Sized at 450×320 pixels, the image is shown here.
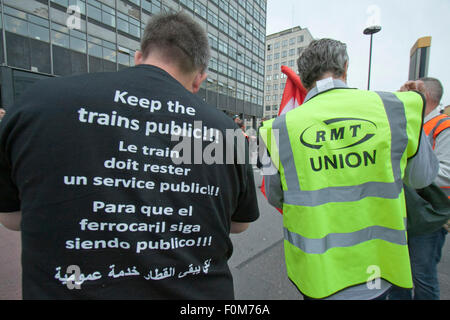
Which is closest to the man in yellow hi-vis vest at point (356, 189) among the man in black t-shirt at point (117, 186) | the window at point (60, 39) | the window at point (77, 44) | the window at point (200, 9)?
the man in black t-shirt at point (117, 186)

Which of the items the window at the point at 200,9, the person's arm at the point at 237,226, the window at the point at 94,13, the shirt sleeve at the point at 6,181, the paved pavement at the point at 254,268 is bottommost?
the paved pavement at the point at 254,268

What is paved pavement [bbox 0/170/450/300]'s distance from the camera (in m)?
2.28

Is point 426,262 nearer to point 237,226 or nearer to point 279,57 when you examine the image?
point 237,226

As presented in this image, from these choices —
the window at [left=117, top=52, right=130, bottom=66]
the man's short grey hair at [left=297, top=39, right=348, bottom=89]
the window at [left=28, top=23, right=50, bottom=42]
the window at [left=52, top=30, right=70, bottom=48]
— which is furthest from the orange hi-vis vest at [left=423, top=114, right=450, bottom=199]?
the window at [left=117, top=52, right=130, bottom=66]

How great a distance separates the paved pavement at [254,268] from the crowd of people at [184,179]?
1.40m

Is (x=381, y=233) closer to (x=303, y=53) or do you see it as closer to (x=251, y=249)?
(x=303, y=53)

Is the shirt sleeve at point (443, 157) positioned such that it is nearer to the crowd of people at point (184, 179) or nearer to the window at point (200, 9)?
the crowd of people at point (184, 179)

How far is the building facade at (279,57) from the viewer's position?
56.1 meters

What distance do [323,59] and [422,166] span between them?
31.3 inches

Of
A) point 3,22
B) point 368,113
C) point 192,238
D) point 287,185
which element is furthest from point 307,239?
point 3,22

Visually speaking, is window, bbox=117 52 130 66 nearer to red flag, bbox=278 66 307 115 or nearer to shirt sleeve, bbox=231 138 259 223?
red flag, bbox=278 66 307 115

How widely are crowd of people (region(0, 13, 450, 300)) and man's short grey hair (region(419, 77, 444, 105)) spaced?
4.08ft

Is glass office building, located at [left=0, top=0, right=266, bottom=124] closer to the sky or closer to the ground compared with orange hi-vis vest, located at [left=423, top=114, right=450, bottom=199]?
closer to the sky
